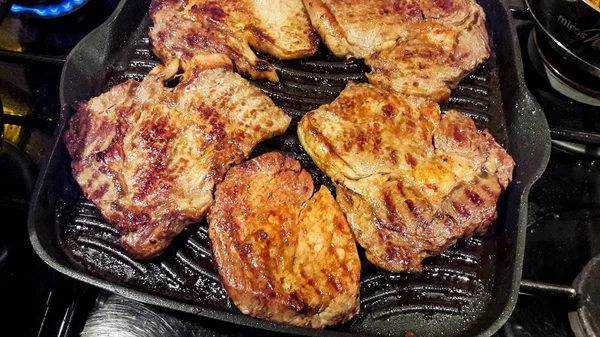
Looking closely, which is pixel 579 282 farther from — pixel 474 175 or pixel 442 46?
pixel 442 46

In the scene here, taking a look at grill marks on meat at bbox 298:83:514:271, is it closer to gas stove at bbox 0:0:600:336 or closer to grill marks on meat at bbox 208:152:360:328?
grill marks on meat at bbox 208:152:360:328

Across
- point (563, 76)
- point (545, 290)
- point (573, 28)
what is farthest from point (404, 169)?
point (563, 76)

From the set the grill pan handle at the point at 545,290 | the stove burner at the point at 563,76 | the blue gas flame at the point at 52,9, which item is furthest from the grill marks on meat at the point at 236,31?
the grill pan handle at the point at 545,290

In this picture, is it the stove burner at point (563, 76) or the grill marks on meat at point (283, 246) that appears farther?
the stove burner at point (563, 76)

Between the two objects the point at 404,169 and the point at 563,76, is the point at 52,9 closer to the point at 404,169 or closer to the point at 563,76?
the point at 404,169

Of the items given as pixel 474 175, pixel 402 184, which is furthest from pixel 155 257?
pixel 474 175

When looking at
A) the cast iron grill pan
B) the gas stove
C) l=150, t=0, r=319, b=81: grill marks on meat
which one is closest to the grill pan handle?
the cast iron grill pan

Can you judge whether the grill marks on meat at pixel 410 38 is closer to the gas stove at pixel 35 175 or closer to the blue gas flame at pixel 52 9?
the gas stove at pixel 35 175
